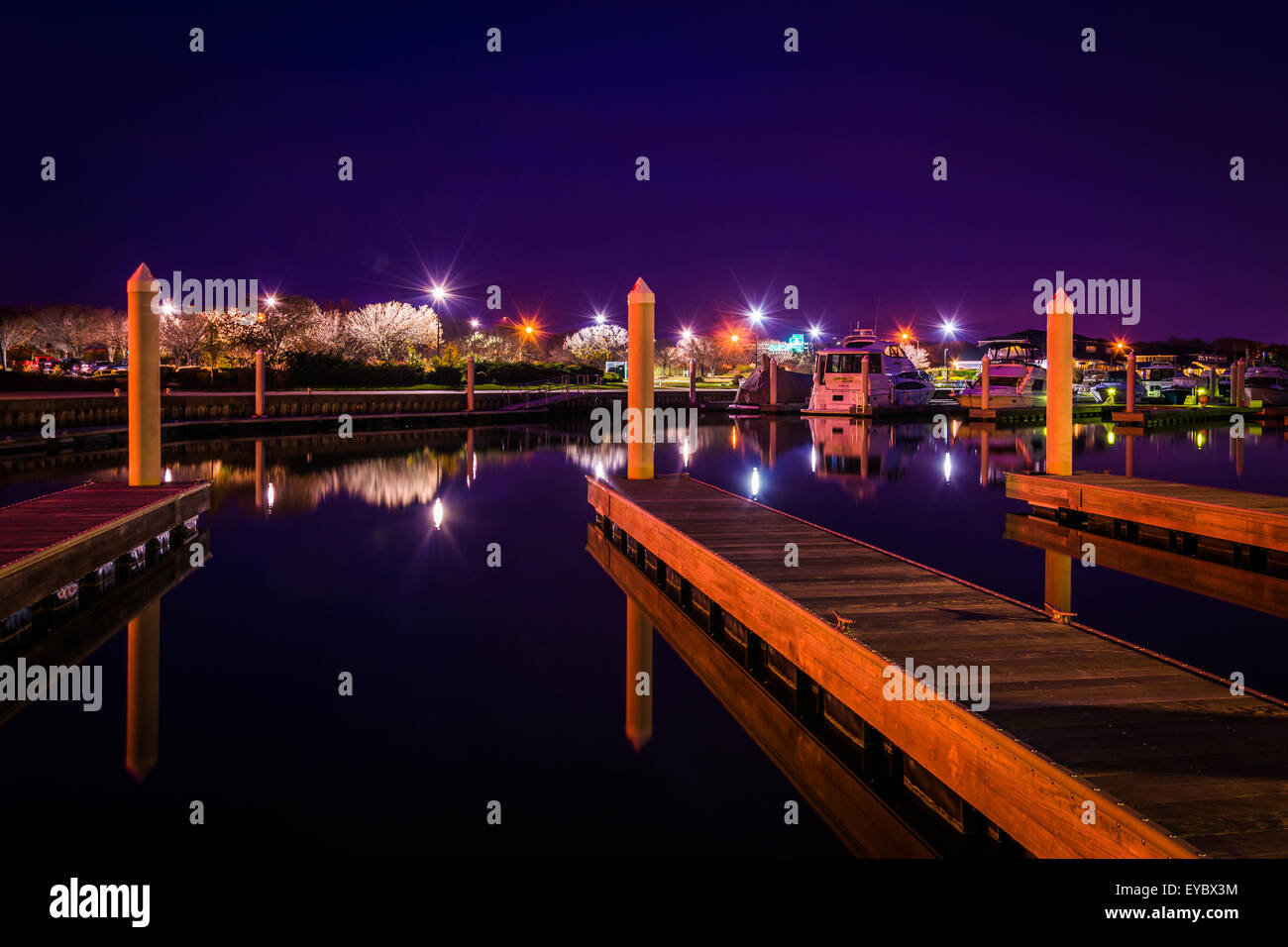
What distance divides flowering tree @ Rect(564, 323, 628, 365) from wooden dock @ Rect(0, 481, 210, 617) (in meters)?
81.4

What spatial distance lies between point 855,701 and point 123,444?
78.9ft

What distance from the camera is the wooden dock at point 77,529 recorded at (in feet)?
23.5

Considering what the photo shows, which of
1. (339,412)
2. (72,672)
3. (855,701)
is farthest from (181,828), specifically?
(339,412)

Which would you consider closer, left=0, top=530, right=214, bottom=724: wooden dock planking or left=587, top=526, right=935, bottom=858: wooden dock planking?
left=587, top=526, right=935, bottom=858: wooden dock planking

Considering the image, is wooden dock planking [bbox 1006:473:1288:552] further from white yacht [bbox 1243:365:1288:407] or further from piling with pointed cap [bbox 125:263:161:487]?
white yacht [bbox 1243:365:1288:407]

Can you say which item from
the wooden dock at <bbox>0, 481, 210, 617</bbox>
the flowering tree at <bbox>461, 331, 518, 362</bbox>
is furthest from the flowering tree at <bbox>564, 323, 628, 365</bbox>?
the wooden dock at <bbox>0, 481, 210, 617</bbox>

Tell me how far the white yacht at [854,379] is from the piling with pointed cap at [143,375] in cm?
3328

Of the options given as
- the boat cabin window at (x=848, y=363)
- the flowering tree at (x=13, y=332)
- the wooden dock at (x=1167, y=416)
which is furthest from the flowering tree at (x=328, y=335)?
the wooden dock at (x=1167, y=416)

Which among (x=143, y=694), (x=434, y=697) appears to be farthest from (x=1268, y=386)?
(x=143, y=694)

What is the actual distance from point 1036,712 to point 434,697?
152 inches

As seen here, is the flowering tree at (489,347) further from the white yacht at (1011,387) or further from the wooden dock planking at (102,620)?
the wooden dock planking at (102,620)

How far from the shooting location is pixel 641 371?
13164 millimetres

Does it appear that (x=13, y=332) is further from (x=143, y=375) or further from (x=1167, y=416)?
(x=1167, y=416)

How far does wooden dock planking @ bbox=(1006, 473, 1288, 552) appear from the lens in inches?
416
